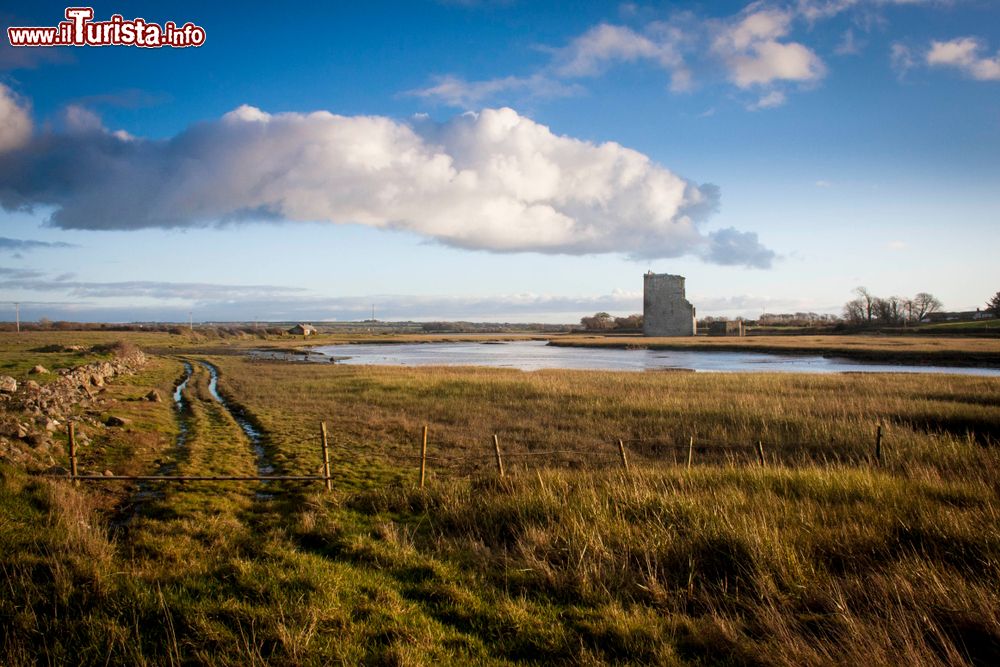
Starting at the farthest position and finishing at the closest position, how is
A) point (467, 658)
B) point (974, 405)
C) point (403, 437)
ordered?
point (974, 405)
point (403, 437)
point (467, 658)

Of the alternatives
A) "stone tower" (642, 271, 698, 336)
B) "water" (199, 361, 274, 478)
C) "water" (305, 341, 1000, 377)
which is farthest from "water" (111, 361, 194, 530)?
"stone tower" (642, 271, 698, 336)

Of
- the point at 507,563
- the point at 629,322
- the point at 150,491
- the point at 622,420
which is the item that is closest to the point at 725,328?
the point at 629,322

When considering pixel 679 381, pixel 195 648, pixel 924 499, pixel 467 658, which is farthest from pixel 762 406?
pixel 195 648

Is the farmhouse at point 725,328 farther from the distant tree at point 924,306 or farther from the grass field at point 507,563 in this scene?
the grass field at point 507,563

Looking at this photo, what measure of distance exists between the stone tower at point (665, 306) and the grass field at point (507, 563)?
117112 mm

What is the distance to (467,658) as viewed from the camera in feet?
17.4

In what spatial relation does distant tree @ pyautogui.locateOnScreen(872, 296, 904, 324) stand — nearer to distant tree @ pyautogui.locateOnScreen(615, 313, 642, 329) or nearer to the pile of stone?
distant tree @ pyautogui.locateOnScreen(615, 313, 642, 329)

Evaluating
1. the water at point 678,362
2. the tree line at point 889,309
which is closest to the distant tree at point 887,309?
the tree line at point 889,309

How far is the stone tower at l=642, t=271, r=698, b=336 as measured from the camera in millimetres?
128125

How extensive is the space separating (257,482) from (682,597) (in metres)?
10.0

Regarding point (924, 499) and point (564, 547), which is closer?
point (564, 547)

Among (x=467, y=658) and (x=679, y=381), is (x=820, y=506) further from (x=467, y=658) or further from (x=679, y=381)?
(x=679, y=381)

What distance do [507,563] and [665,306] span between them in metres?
129

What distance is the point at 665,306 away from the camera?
427 feet
